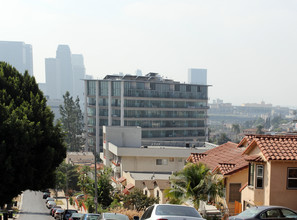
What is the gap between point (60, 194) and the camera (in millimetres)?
89562

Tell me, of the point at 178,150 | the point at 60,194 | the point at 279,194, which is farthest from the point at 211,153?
the point at 60,194

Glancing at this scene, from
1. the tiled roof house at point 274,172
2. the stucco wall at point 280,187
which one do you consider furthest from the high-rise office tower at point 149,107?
the stucco wall at point 280,187

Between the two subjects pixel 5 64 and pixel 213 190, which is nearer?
pixel 213 190

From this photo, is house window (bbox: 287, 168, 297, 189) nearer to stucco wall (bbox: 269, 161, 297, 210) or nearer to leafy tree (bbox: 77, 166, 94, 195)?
stucco wall (bbox: 269, 161, 297, 210)

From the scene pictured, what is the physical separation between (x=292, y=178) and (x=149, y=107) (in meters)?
100

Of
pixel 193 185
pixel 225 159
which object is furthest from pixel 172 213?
pixel 225 159

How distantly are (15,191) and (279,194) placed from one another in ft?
51.5

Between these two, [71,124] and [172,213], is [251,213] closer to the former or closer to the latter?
[172,213]

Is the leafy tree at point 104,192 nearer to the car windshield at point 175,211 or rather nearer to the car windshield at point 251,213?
the car windshield at point 251,213

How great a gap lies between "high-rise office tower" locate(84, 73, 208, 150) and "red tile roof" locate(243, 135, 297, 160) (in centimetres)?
9446

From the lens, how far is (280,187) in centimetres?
2019

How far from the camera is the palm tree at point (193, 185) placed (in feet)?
75.4

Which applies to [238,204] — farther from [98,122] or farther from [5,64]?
[98,122]

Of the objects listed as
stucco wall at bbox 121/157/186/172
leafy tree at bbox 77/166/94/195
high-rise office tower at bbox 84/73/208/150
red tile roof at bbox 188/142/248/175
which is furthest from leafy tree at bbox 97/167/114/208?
high-rise office tower at bbox 84/73/208/150
